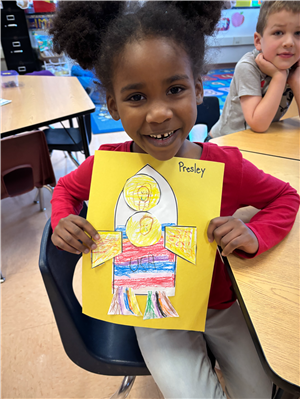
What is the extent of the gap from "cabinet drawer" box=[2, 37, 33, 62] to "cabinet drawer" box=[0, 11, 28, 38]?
8 cm

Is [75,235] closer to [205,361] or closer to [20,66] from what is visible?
[205,361]

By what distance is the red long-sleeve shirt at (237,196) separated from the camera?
2.27 feet

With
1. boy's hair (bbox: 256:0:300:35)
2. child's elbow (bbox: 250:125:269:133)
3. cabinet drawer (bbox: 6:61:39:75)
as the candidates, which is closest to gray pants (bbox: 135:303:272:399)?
child's elbow (bbox: 250:125:269:133)

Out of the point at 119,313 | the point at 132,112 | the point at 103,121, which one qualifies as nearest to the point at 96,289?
the point at 119,313

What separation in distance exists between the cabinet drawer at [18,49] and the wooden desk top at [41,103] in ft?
8.50

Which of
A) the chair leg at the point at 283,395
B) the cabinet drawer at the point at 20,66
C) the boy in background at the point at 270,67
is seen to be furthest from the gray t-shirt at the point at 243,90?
the cabinet drawer at the point at 20,66

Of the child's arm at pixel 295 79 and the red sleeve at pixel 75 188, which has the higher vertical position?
the child's arm at pixel 295 79

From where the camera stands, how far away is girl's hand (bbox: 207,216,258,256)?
0.60 meters

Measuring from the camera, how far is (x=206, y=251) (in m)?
0.63

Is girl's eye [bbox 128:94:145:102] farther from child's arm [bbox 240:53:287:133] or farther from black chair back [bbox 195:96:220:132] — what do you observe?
black chair back [bbox 195:96:220:132]

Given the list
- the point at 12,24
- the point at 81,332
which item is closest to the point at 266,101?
the point at 81,332

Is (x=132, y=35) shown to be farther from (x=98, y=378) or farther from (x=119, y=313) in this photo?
(x=98, y=378)

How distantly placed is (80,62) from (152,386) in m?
1.19

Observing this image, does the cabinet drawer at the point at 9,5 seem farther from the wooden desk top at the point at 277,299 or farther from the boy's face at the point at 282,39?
the wooden desk top at the point at 277,299
